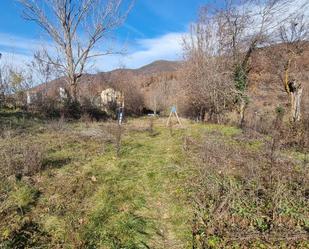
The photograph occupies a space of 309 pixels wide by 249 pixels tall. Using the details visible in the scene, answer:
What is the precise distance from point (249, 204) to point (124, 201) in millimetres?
2130

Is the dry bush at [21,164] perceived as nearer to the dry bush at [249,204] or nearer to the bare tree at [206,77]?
the dry bush at [249,204]

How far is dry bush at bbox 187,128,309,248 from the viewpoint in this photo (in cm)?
379

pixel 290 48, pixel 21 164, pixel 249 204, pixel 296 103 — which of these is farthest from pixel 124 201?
pixel 290 48

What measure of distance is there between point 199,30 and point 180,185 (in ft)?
51.3

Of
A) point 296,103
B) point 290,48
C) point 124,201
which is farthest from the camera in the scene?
point 290,48

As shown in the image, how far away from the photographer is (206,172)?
5.87 m

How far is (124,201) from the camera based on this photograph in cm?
489

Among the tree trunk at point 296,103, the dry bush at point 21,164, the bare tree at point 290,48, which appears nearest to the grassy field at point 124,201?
the dry bush at point 21,164

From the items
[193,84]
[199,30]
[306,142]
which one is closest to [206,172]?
[306,142]

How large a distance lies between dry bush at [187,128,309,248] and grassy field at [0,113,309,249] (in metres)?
0.02

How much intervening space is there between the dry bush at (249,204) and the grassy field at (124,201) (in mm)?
20

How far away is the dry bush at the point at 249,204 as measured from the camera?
3.79 metres

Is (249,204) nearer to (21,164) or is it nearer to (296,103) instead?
(21,164)

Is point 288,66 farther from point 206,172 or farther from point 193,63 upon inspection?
point 206,172
